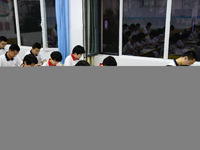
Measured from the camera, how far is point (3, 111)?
684 millimetres

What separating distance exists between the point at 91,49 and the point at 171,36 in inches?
61.5

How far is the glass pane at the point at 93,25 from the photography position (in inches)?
149

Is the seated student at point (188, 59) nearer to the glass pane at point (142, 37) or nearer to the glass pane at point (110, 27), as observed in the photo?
the glass pane at point (142, 37)

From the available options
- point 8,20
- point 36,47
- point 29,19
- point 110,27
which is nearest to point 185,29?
point 110,27

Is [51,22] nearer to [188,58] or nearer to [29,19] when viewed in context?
[29,19]

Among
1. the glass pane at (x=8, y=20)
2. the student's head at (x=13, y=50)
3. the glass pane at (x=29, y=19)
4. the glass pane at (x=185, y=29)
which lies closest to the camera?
the student's head at (x=13, y=50)

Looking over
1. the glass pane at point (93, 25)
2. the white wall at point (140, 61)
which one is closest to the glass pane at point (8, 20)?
the glass pane at point (93, 25)

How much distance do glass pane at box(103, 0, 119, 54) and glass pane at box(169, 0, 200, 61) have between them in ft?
3.59

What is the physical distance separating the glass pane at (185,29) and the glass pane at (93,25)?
1.46 metres

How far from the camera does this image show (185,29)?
4.81 m

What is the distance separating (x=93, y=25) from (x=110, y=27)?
1.41 feet

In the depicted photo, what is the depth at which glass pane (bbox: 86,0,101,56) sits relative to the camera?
378 centimetres

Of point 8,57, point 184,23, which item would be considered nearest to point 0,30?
point 8,57

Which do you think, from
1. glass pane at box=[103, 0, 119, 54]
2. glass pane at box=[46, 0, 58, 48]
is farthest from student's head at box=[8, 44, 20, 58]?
glass pane at box=[103, 0, 119, 54]
